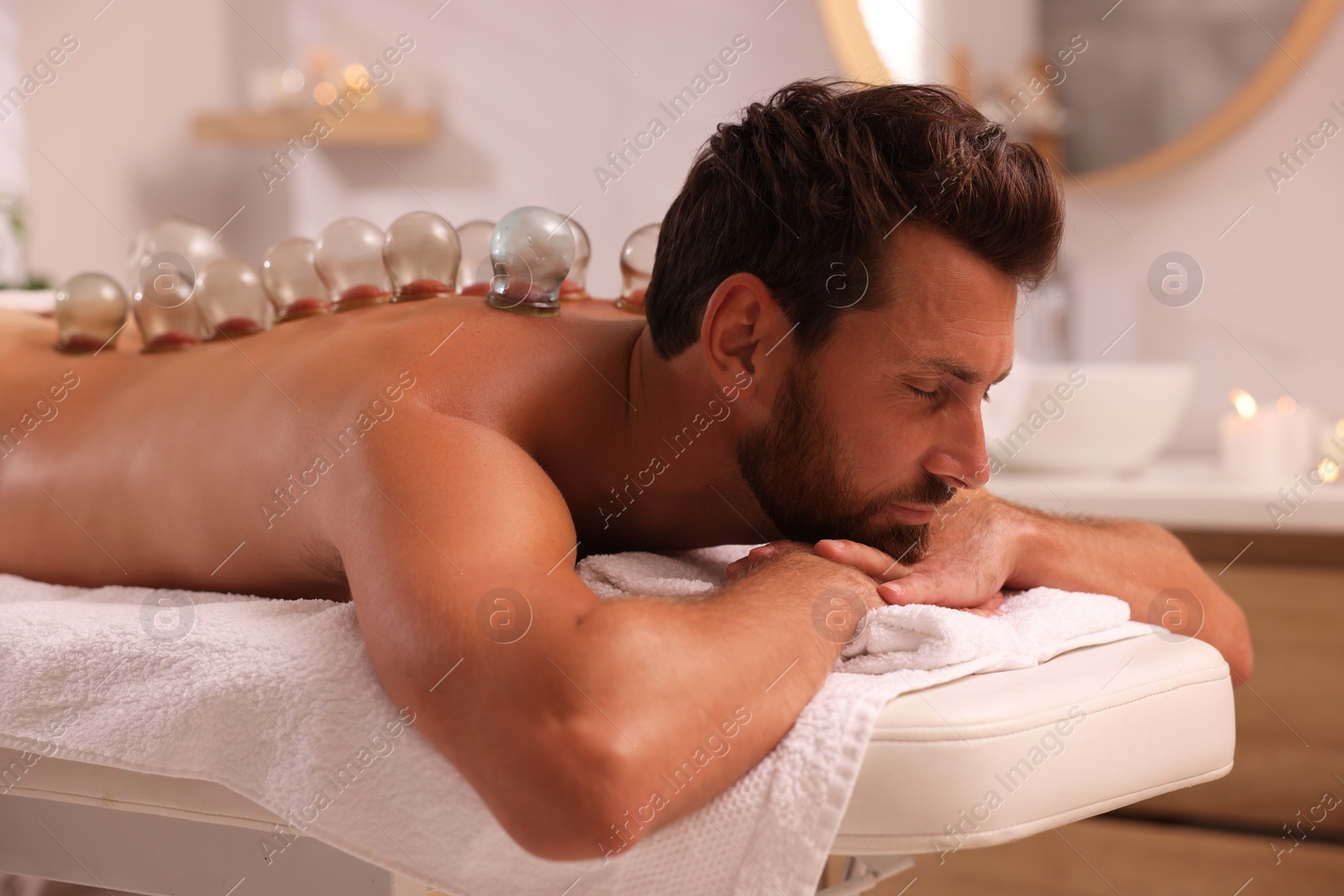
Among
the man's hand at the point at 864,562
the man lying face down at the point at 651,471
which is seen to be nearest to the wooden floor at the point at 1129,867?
the man lying face down at the point at 651,471

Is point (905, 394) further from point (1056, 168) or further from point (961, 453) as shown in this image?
point (1056, 168)

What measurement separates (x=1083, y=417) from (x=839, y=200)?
89 cm

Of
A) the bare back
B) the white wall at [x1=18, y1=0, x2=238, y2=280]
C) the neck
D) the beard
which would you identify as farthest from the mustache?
the white wall at [x1=18, y1=0, x2=238, y2=280]

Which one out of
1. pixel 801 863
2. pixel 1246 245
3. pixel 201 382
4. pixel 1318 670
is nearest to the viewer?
pixel 801 863

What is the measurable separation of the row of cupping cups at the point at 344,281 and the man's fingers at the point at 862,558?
0.32 metres

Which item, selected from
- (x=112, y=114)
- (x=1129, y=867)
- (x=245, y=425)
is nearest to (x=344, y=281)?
(x=245, y=425)

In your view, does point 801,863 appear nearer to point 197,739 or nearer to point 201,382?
point 197,739

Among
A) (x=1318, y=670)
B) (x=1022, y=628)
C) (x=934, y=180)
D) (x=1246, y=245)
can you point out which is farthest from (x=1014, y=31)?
(x=1022, y=628)

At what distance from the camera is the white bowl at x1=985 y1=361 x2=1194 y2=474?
61.4 inches

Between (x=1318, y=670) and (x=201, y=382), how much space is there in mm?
1332

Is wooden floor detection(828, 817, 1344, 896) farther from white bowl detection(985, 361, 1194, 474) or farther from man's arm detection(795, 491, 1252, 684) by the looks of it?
man's arm detection(795, 491, 1252, 684)

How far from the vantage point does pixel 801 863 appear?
0.56m

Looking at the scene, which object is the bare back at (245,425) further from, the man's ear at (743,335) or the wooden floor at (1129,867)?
the wooden floor at (1129,867)

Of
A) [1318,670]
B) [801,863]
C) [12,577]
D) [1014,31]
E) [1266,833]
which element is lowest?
[1266,833]
